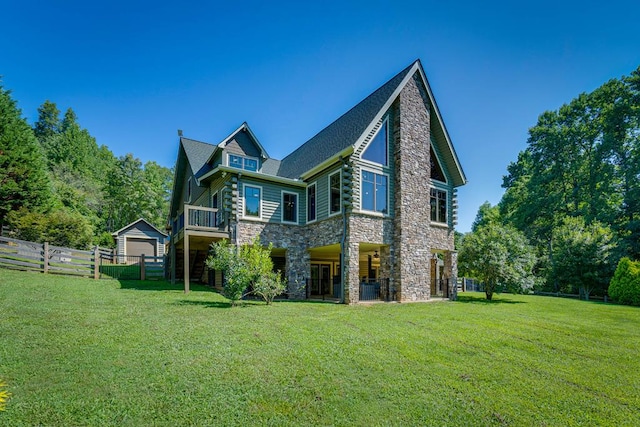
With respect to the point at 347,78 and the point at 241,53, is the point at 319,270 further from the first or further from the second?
the point at 241,53

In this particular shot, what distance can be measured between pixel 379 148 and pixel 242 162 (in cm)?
768

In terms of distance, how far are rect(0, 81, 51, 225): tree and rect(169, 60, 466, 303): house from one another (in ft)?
42.5

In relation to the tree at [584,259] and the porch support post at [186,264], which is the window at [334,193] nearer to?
the porch support post at [186,264]

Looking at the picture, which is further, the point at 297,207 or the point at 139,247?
the point at 139,247

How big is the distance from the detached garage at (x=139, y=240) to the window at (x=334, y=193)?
20232 mm

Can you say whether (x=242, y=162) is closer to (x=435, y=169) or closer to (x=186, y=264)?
(x=186, y=264)

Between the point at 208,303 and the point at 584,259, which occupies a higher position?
the point at 584,259

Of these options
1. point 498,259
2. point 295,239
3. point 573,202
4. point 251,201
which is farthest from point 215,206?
point 573,202

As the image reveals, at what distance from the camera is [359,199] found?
14.1 metres

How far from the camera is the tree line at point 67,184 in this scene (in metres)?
21.4

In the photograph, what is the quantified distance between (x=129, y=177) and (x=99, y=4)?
116ft

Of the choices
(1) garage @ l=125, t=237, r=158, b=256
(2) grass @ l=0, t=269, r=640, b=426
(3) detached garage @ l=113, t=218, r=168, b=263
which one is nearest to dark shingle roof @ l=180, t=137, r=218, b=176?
(3) detached garage @ l=113, t=218, r=168, b=263

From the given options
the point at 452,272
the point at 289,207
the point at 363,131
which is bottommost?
the point at 452,272

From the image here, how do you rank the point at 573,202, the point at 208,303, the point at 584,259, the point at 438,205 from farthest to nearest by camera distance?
the point at 573,202, the point at 584,259, the point at 438,205, the point at 208,303
